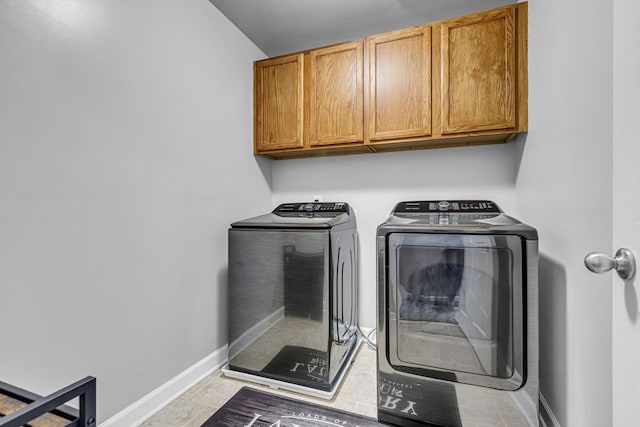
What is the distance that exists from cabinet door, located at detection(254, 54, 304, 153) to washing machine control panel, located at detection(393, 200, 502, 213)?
2.99 ft

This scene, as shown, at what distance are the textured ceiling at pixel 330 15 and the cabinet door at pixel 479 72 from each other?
0.84 feet

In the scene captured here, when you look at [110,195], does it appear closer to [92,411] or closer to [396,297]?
[92,411]

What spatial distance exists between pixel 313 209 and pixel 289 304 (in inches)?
32.0

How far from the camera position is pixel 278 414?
1.51 meters

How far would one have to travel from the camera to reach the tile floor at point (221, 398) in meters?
1.48

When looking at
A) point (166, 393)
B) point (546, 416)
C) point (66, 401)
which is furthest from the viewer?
point (166, 393)

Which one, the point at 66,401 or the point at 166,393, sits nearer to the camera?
the point at 66,401

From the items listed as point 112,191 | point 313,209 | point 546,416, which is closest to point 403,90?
point 313,209

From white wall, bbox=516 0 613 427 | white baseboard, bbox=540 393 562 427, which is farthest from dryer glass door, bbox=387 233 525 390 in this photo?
white baseboard, bbox=540 393 562 427

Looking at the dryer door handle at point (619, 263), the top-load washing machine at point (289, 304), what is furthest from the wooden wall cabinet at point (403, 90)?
the dryer door handle at point (619, 263)

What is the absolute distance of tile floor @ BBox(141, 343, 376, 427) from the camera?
4.84 feet

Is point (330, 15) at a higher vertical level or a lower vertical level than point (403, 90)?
higher

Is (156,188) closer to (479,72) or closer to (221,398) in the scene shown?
(221,398)

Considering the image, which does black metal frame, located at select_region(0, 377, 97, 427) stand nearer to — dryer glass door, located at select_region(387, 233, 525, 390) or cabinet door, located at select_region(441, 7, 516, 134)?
dryer glass door, located at select_region(387, 233, 525, 390)
